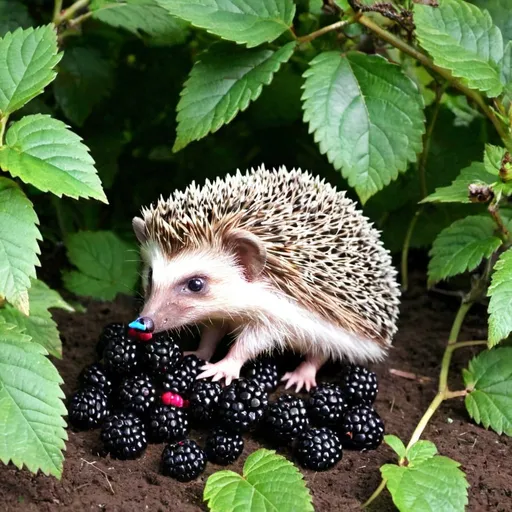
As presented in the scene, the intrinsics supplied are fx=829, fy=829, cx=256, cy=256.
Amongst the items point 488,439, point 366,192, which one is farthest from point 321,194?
point 488,439

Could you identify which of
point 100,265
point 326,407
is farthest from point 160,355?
point 100,265

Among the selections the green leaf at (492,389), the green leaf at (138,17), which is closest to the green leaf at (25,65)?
the green leaf at (138,17)

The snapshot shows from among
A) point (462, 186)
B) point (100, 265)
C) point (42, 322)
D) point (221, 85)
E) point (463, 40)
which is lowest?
point (100, 265)

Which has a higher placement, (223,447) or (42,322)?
(42,322)

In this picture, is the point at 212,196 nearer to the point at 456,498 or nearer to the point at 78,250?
the point at 78,250

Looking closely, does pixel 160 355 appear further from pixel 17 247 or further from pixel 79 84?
pixel 79 84

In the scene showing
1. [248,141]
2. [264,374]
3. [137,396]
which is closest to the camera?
[137,396]

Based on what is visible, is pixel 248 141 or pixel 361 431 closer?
pixel 361 431

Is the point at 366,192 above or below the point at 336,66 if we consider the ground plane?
below
